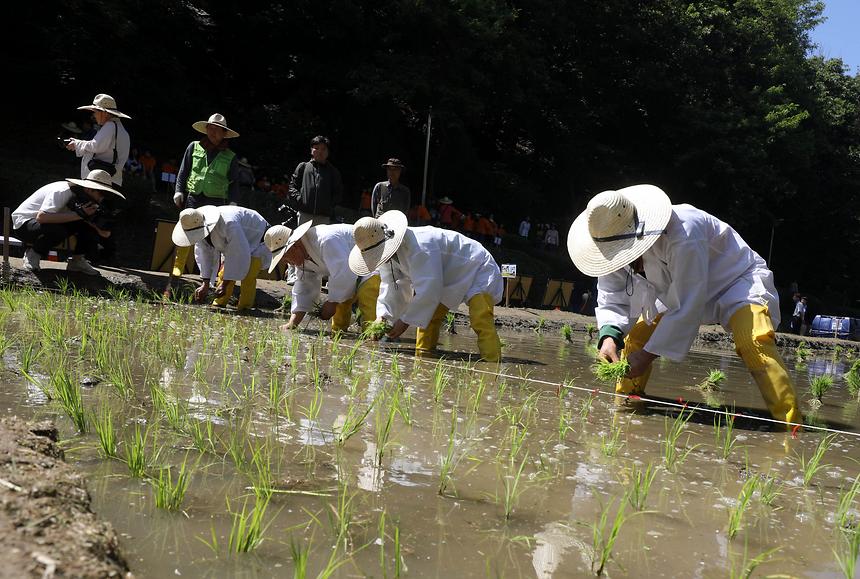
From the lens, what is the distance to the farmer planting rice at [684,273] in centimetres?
394

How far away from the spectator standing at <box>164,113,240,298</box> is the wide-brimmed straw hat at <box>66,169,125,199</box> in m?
0.69

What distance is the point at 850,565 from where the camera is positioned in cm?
176

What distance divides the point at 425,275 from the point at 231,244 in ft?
8.82

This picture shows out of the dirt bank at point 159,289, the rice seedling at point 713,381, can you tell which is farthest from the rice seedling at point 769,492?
the dirt bank at point 159,289

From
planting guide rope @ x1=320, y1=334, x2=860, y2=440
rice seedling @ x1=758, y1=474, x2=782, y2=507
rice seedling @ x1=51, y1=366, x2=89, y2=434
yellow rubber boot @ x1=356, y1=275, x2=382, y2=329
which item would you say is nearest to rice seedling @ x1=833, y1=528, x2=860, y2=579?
rice seedling @ x1=758, y1=474, x2=782, y2=507

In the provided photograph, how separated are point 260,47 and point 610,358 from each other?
19049mm

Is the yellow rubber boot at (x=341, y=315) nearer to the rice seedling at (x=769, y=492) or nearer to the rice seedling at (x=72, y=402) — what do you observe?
the rice seedling at (x=72, y=402)

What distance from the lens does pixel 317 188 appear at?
25.5 ft

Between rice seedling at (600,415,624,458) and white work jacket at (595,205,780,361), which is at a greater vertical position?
white work jacket at (595,205,780,361)

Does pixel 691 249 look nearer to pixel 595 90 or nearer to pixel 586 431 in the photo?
pixel 586 431

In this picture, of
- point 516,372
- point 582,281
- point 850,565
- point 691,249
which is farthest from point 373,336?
point 582,281

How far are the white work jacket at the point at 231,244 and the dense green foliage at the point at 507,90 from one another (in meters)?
9.70

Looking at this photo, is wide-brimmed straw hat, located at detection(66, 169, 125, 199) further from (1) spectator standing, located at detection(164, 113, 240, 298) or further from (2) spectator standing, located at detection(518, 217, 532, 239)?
(2) spectator standing, located at detection(518, 217, 532, 239)

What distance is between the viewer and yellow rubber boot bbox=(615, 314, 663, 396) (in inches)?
178
